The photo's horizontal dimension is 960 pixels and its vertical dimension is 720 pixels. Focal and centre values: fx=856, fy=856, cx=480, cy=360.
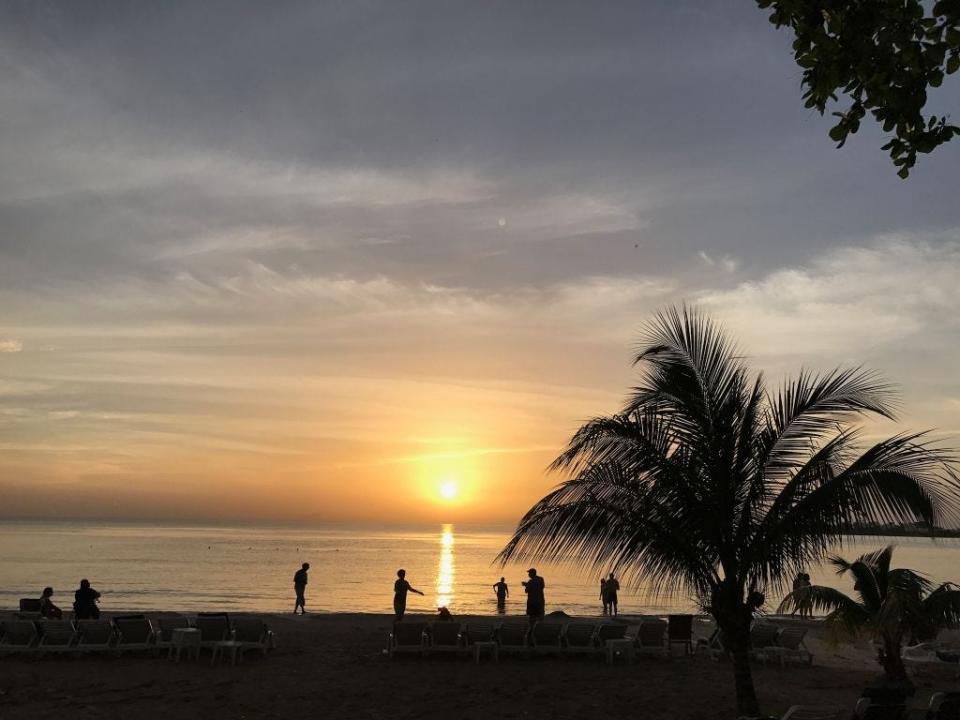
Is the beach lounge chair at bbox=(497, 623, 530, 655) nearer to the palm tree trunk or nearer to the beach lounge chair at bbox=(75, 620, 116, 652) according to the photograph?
the palm tree trunk

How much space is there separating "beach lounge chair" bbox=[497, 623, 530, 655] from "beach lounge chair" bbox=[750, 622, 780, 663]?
4.39 meters

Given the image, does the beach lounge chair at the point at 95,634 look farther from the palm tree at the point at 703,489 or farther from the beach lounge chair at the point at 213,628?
the palm tree at the point at 703,489

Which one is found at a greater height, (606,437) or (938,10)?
(938,10)

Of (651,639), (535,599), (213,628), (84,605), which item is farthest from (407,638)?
(84,605)

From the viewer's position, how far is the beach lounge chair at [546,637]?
596 inches

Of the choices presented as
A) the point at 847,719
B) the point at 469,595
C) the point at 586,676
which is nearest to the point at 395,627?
the point at 586,676

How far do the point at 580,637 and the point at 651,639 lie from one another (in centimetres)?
147

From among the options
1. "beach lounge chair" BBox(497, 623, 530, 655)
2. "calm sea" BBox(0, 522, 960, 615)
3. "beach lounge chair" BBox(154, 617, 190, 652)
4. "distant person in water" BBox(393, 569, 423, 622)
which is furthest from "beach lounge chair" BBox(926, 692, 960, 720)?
"calm sea" BBox(0, 522, 960, 615)

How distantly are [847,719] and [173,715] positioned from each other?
8.29m

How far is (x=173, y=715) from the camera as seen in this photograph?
1096 centimetres

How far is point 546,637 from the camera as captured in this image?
603 inches

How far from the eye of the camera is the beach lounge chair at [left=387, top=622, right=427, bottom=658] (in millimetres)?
14742

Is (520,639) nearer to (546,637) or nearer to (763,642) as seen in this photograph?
(546,637)

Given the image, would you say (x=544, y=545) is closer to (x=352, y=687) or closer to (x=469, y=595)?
(x=352, y=687)
